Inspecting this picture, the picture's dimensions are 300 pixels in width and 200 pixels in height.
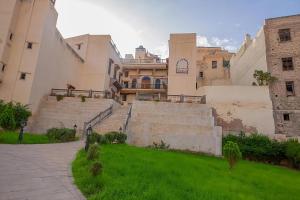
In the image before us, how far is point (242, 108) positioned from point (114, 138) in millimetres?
13898

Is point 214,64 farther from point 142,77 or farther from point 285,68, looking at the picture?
point 285,68

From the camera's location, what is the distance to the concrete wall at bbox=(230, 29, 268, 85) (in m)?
25.8

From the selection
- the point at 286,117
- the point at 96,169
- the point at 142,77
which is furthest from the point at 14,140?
the point at 142,77

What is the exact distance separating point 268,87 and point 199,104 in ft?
26.3

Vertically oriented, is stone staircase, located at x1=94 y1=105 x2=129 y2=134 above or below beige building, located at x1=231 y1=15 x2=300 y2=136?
below

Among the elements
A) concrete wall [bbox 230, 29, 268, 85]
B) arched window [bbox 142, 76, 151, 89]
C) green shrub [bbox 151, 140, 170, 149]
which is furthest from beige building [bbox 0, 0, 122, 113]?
concrete wall [bbox 230, 29, 268, 85]

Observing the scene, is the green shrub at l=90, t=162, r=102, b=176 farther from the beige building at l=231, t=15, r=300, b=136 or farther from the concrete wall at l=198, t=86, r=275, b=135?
the beige building at l=231, t=15, r=300, b=136

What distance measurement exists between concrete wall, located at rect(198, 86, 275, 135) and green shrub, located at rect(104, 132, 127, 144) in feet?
35.2

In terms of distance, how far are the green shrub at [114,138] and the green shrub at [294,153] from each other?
12.6 meters

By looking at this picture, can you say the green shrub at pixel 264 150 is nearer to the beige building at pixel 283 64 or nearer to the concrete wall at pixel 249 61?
the beige building at pixel 283 64

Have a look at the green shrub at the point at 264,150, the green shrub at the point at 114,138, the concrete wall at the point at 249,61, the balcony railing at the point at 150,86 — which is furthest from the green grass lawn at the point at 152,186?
the balcony railing at the point at 150,86

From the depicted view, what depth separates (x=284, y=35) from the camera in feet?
80.4

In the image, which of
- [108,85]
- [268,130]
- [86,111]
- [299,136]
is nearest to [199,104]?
[268,130]

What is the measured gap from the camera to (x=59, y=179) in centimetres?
580
